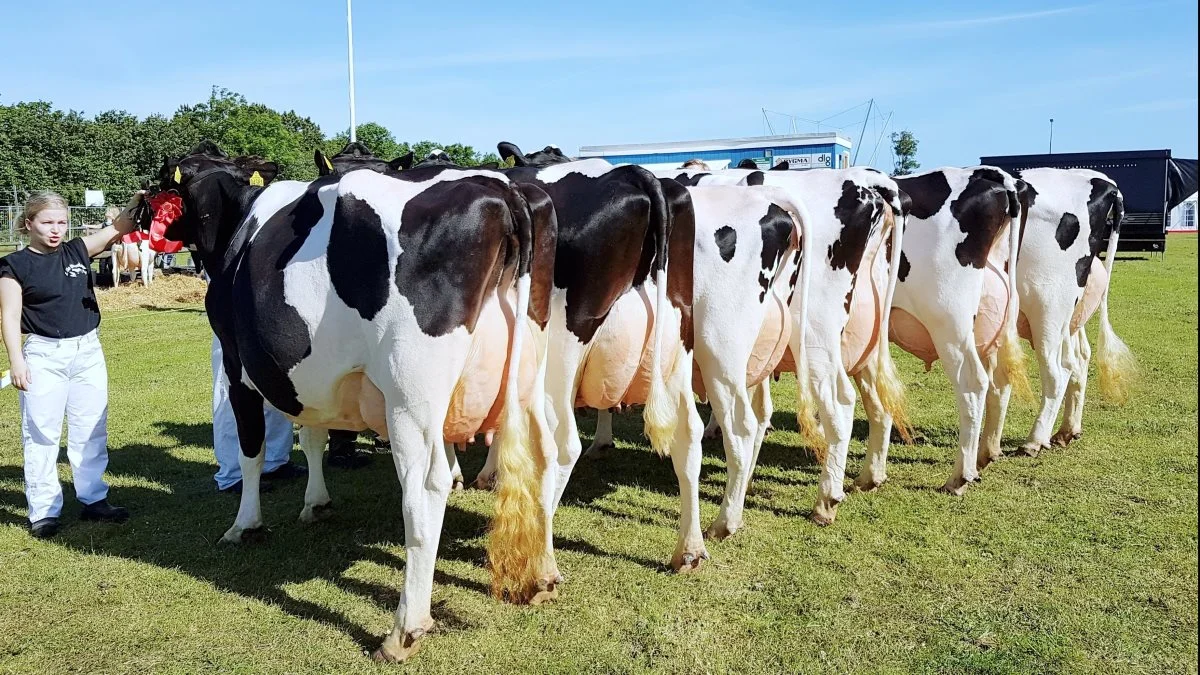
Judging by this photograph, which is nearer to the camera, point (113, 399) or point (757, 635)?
point (757, 635)

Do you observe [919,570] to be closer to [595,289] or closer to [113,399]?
[595,289]

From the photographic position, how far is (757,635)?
4168 mm

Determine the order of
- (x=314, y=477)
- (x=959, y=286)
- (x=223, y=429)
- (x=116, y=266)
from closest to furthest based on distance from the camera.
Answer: (x=314, y=477) < (x=959, y=286) < (x=223, y=429) < (x=116, y=266)

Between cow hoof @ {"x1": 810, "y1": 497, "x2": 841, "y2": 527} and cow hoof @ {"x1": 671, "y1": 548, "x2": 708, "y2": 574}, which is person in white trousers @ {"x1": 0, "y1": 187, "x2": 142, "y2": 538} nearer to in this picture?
cow hoof @ {"x1": 671, "y1": 548, "x2": 708, "y2": 574}

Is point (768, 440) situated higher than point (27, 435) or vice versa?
point (27, 435)

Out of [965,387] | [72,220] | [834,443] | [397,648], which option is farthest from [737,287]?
[72,220]

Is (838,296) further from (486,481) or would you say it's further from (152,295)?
(152,295)

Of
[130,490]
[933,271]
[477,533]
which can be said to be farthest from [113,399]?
[933,271]

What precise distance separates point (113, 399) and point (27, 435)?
4429mm

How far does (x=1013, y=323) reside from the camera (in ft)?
21.7

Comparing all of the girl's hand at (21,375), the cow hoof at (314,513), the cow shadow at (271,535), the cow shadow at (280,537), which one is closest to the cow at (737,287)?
the cow shadow at (280,537)

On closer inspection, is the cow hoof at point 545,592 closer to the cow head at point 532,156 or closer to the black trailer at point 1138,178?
the cow head at point 532,156

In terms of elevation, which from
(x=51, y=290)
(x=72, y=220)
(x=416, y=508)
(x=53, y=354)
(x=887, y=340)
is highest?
(x=72, y=220)

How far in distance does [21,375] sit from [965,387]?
610 centimetres
